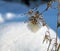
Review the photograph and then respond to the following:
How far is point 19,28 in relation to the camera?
8.73 feet

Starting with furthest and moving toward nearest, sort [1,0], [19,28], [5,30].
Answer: [1,0] < [19,28] < [5,30]

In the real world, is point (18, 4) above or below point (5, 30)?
above

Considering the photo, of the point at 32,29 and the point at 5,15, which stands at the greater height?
the point at 5,15

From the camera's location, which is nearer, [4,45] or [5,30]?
[4,45]

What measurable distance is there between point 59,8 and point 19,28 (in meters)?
1.72

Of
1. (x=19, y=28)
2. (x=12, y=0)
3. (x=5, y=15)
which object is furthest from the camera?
(x=12, y=0)

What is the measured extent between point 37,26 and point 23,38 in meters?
1.16

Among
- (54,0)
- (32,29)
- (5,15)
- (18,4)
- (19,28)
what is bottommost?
(32,29)

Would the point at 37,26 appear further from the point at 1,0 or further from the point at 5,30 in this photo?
the point at 1,0

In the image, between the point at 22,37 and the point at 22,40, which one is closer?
the point at 22,40

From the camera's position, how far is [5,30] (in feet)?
8.13

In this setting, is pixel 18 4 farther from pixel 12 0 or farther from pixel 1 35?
pixel 1 35

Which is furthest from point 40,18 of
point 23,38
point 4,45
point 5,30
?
point 5,30

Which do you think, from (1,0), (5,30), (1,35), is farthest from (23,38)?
(1,0)
